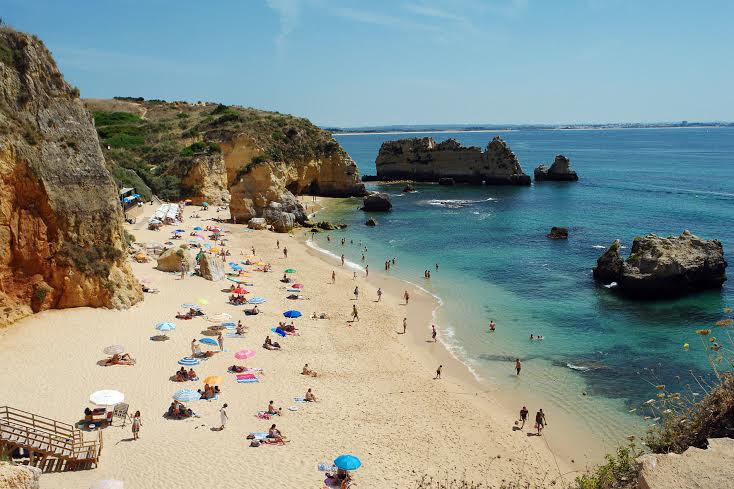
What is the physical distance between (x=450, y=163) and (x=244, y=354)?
75180 mm

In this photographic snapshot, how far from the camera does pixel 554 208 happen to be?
66.6 meters

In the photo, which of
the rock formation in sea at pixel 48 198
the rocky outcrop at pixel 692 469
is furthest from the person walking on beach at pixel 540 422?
the rock formation in sea at pixel 48 198

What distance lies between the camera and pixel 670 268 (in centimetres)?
3203

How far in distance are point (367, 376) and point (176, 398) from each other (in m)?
7.62

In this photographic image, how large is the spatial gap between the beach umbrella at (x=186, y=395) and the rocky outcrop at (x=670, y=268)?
25.8 metres

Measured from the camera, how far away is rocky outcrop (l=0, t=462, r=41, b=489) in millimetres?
9041

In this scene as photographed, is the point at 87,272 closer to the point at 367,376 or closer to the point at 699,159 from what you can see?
the point at 367,376

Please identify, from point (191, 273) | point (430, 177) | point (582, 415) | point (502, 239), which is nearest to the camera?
point (582, 415)

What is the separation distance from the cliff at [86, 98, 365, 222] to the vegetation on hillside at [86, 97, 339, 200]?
0.34 ft

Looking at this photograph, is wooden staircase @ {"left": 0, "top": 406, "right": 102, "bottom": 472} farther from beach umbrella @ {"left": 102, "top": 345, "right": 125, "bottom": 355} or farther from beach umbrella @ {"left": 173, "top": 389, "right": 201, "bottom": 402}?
beach umbrella @ {"left": 102, "top": 345, "right": 125, "bottom": 355}

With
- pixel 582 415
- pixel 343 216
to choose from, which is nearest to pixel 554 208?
pixel 343 216

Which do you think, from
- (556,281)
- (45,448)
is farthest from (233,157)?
(45,448)

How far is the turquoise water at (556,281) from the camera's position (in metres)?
22.7

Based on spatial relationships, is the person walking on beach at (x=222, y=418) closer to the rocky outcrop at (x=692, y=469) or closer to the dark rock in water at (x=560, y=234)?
the rocky outcrop at (x=692, y=469)
